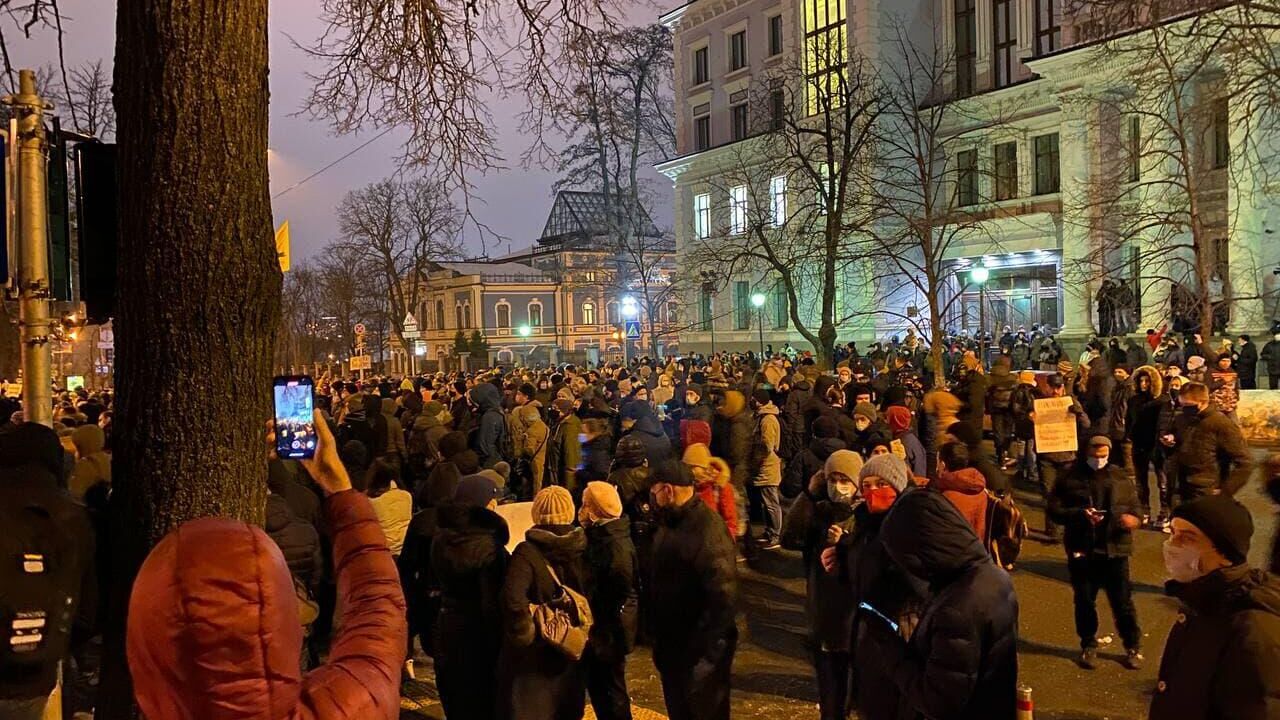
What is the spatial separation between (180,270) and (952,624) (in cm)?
301

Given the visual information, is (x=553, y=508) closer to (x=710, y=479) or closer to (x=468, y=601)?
(x=468, y=601)

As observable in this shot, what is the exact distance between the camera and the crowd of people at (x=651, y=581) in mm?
1910

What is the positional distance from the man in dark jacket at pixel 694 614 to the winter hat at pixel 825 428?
4.46 meters

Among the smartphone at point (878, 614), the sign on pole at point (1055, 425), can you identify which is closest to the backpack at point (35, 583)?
the smartphone at point (878, 614)

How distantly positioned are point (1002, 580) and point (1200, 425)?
268 inches

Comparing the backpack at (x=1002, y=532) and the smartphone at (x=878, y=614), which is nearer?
the smartphone at (x=878, y=614)

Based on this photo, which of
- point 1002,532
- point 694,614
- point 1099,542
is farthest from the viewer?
point 1099,542

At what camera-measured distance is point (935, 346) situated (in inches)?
751

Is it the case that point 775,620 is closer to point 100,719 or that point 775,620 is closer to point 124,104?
point 100,719

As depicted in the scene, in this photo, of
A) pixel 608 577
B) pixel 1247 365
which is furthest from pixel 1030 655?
pixel 1247 365

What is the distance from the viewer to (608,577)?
5.28 meters

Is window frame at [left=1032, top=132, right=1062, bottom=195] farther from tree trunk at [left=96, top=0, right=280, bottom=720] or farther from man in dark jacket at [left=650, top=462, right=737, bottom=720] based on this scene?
tree trunk at [left=96, top=0, right=280, bottom=720]

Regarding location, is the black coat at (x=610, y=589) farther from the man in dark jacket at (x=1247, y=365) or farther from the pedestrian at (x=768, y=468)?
the man in dark jacket at (x=1247, y=365)

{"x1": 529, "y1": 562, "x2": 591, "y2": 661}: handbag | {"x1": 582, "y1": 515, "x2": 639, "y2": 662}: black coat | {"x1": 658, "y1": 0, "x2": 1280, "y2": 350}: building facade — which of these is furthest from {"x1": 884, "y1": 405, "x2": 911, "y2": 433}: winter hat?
{"x1": 658, "y1": 0, "x2": 1280, "y2": 350}: building facade
